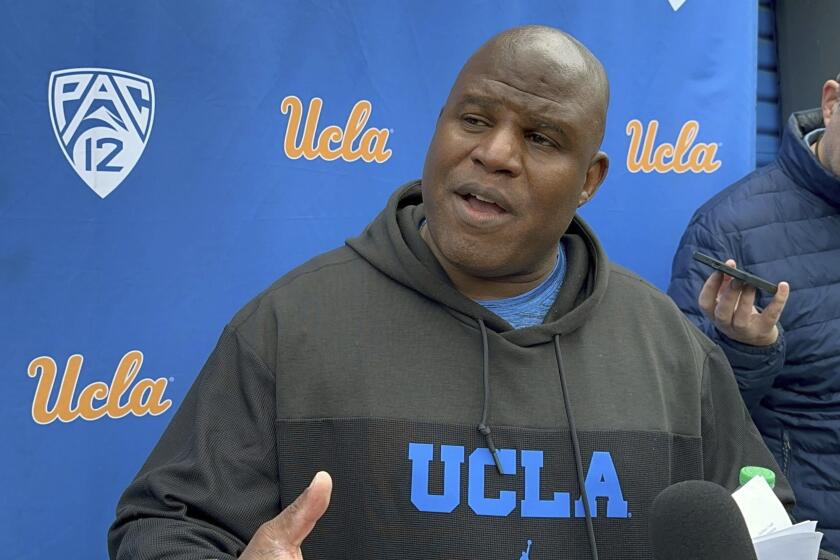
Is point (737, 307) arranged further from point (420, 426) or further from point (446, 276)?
point (420, 426)

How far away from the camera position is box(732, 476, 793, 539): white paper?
4.70ft

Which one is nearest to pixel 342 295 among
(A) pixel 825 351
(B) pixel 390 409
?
(B) pixel 390 409

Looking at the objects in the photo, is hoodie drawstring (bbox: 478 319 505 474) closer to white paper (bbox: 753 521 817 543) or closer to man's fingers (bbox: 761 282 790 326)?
white paper (bbox: 753 521 817 543)

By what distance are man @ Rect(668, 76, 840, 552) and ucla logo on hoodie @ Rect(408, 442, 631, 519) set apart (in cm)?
77

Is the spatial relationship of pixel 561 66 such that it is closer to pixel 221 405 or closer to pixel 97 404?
pixel 221 405

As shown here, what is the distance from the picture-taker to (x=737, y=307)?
2.00 m

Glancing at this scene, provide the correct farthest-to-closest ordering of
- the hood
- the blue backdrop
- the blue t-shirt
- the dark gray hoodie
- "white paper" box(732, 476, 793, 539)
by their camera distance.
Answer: the hood < the blue backdrop < the blue t-shirt < the dark gray hoodie < "white paper" box(732, 476, 793, 539)

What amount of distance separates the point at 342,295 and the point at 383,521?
1.25 feet

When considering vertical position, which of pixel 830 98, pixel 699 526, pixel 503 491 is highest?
pixel 830 98

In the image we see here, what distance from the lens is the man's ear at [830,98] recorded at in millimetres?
2570

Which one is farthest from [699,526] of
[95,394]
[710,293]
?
[95,394]

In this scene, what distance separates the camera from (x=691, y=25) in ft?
10.0

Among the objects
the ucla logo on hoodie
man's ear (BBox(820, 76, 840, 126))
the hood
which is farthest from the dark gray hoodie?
man's ear (BBox(820, 76, 840, 126))

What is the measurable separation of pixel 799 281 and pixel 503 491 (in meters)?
1.19
